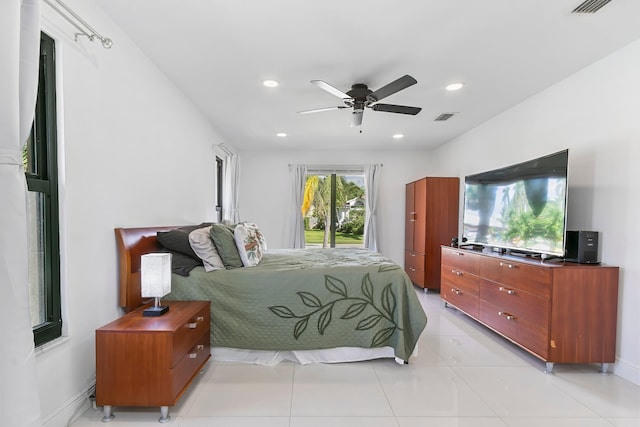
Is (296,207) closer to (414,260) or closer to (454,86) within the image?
(414,260)

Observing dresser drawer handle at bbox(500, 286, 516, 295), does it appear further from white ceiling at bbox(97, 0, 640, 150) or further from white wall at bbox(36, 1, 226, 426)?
white wall at bbox(36, 1, 226, 426)

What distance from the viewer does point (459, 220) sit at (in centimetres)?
514

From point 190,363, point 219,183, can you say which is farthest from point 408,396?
point 219,183

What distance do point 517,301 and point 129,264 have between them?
123 inches

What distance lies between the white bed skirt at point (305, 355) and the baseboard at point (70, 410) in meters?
0.87

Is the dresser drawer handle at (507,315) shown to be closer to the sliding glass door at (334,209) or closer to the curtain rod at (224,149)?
the sliding glass door at (334,209)

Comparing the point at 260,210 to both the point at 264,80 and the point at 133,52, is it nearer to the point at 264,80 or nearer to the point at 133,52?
the point at 264,80

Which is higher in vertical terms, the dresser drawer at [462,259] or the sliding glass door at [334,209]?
the sliding glass door at [334,209]

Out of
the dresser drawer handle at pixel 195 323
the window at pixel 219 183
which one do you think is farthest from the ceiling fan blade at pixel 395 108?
the window at pixel 219 183

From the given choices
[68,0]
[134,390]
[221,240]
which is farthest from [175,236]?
[68,0]

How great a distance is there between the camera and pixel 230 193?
532 centimetres

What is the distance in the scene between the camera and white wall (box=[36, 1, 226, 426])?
1763mm

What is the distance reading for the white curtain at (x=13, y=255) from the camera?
1.06m

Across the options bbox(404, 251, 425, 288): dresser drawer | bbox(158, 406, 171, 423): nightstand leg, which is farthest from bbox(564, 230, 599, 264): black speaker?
bbox(158, 406, 171, 423): nightstand leg
